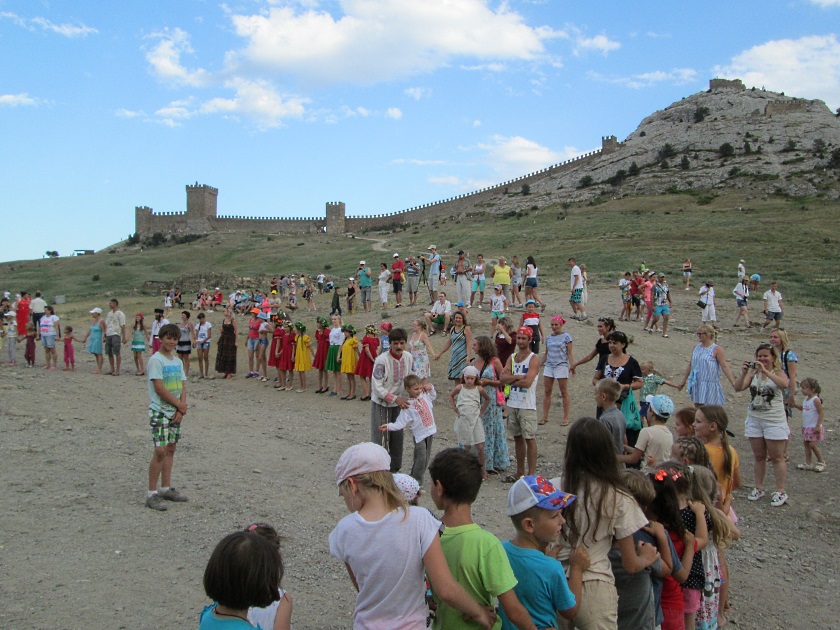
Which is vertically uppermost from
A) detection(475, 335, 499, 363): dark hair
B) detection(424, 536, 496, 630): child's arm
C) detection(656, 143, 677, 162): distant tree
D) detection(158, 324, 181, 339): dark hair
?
detection(656, 143, 677, 162): distant tree

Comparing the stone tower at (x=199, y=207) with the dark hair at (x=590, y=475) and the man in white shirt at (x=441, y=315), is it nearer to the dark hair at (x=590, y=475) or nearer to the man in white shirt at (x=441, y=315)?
the man in white shirt at (x=441, y=315)

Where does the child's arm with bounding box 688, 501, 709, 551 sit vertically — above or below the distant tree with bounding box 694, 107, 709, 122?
below

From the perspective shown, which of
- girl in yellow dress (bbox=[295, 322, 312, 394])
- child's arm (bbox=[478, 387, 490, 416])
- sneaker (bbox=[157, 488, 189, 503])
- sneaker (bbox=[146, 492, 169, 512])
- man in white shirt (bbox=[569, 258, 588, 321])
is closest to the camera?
sneaker (bbox=[146, 492, 169, 512])

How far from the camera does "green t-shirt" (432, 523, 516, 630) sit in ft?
9.39

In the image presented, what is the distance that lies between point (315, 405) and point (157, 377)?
6.19m

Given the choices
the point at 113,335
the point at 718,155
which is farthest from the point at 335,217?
the point at 113,335

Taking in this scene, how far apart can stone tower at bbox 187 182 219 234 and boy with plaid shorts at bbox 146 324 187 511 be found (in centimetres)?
9607

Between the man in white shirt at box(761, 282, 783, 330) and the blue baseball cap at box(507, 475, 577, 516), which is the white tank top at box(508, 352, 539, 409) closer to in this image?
the blue baseball cap at box(507, 475, 577, 516)

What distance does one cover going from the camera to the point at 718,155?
74938 millimetres

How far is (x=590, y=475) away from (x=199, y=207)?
102613 millimetres

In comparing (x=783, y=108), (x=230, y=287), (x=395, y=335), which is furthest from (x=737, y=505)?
(x=783, y=108)

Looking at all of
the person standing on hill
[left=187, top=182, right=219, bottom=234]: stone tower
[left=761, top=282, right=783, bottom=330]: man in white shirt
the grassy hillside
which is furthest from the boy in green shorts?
[left=187, top=182, right=219, bottom=234]: stone tower

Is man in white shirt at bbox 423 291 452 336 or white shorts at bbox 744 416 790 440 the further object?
man in white shirt at bbox 423 291 452 336

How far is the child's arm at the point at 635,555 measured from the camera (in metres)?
3.35
